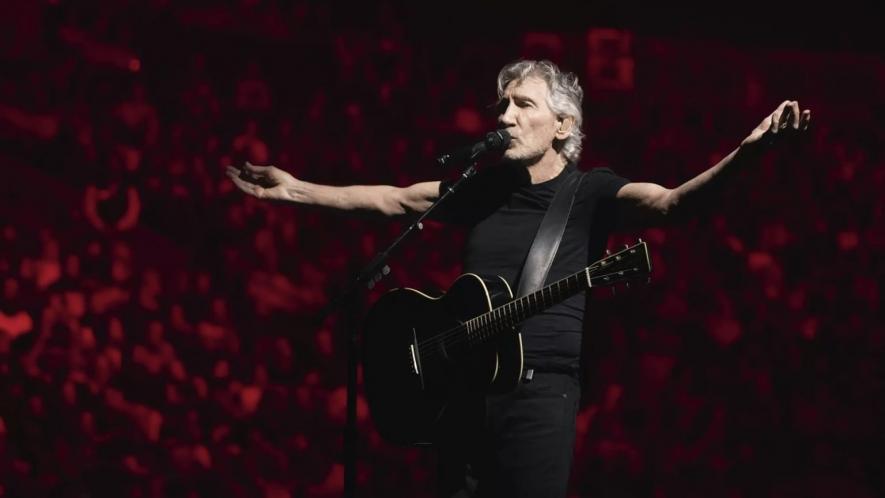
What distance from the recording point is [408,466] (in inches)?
142

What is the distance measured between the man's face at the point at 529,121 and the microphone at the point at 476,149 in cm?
6

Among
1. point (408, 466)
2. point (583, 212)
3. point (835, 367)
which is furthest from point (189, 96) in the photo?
point (835, 367)

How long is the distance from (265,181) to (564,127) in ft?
2.61

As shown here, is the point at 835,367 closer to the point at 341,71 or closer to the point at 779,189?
the point at 779,189

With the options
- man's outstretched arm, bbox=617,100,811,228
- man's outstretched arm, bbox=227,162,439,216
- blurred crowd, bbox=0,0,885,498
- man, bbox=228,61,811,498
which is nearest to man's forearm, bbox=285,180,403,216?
man's outstretched arm, bbox=227,162,439,216

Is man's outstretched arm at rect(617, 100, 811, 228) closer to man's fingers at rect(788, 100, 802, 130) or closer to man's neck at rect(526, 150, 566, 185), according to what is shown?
man's fingers at rect(788, 100, 802, 130)

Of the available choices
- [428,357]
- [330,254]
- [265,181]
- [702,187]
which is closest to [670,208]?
[702,187]

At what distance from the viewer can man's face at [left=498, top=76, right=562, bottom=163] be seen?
7.97 ft

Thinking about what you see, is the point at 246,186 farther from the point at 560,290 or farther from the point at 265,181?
the point at 560,290

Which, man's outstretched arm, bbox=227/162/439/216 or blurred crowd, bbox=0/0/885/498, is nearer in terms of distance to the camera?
man's outstretched arm, bbox=227/162/439/216

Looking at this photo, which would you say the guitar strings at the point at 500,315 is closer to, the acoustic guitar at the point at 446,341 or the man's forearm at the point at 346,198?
the acoustic guitar at the point at 446,341

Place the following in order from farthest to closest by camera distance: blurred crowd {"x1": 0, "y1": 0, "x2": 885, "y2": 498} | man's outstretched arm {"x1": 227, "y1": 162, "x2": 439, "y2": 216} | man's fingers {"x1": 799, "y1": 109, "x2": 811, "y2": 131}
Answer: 1. blurred crowd {"x1": 0, "y1": 0, "x2": 885, "y2": 498}
2. man's outstretched arm {"x1": 227, "y1": 162, "x2": 439, "y2": 216}
3. man's fingers {"x1": 799, "y1": 109, "x2": 811, "y2": 131}

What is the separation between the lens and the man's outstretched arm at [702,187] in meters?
1.85

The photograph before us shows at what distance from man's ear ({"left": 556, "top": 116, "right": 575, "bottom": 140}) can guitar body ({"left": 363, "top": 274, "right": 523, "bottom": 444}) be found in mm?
413
